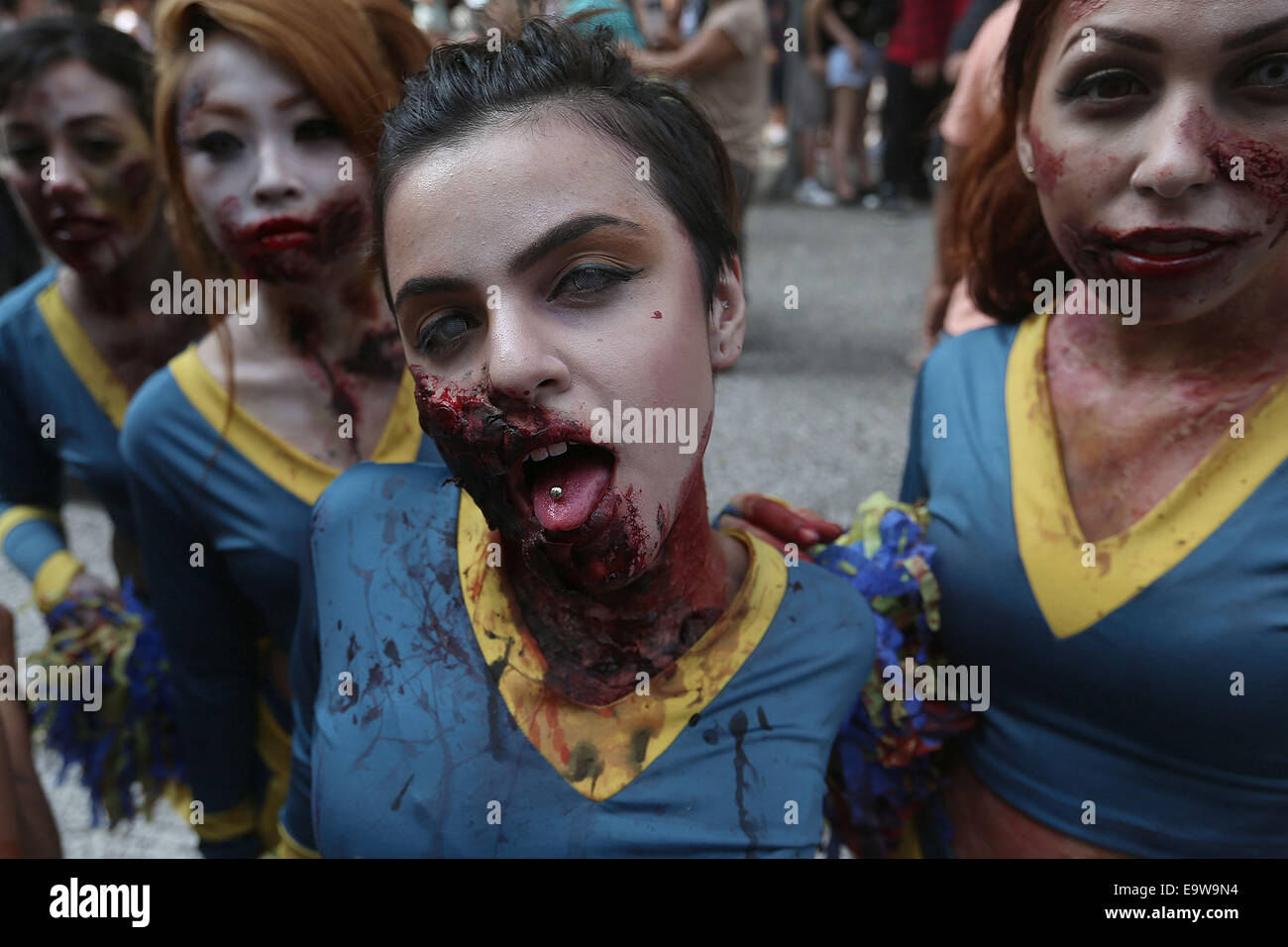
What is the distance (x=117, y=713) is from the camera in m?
2.12

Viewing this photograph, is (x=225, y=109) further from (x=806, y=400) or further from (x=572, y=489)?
(x=806, y=400)

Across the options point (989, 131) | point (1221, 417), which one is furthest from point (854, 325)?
point (1221, 417)

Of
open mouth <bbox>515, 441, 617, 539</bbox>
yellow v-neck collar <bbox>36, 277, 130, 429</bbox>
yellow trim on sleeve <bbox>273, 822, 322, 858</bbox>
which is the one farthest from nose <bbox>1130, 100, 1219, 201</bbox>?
yellow v-neck collar <bbox>36, 277, 130, 429</bbox>

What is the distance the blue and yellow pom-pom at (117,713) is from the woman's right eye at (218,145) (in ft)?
2.97

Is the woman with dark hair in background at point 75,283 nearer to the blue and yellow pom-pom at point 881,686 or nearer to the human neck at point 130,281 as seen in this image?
the human neck at point 130,281

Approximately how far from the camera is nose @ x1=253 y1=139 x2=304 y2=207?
1.70 meters

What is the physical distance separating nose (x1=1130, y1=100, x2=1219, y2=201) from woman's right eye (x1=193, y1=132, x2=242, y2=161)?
134cm

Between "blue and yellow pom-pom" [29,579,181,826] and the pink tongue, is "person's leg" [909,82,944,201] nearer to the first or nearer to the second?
"blue and yellow pom-pom" [29,579,181,826]

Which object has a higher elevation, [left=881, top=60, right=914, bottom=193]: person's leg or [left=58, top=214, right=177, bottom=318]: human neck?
[left=881, top=60, right=914, bottom=193]: person's leg

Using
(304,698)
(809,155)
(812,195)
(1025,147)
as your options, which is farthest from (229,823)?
(809,155)

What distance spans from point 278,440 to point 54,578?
82 cm

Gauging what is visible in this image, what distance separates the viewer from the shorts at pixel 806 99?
8820 millimetres

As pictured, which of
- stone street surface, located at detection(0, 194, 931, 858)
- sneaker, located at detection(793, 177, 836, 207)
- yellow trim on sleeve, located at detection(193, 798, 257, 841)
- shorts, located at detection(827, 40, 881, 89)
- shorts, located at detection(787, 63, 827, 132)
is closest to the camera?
yellow trim on sleeve, located at detection(193, 798, 257, 841)

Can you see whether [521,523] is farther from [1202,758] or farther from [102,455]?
[102,455]
